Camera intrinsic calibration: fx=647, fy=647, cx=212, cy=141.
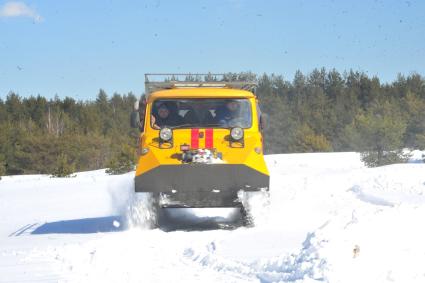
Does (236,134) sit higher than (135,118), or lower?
lower

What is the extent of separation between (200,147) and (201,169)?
38 cm

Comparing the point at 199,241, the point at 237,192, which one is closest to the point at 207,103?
the point at 237,192

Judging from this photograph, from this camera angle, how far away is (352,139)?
122 feet

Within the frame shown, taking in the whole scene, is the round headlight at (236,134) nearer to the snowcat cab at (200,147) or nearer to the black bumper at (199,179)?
the snowcat cab at (200,147)

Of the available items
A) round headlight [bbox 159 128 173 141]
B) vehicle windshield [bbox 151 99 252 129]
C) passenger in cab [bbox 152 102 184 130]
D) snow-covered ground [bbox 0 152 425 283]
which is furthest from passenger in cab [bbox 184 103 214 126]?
snow-covered ground [bbox 0 152 425 283]

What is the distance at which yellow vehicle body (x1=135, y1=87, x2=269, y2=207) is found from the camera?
1006cm

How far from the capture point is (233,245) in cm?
797

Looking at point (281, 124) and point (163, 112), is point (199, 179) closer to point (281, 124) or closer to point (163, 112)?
point (163, 112)

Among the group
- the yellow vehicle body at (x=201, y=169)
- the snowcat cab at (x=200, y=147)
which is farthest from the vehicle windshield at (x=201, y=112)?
the yellow vehicle body at (x=201, y=169)

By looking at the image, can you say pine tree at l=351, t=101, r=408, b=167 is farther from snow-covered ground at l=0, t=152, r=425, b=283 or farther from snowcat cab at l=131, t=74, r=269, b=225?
snowcat cab at l=131, t=74, r=269, b=225

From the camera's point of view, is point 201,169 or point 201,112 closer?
point 201,169

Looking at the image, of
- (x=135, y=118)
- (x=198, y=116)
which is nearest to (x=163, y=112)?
(x=135, y=118)

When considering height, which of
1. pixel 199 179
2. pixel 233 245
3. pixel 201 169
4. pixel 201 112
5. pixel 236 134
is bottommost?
pixel 233 245

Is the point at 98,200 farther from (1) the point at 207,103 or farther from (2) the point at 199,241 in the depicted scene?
(2) the point at 199,241
